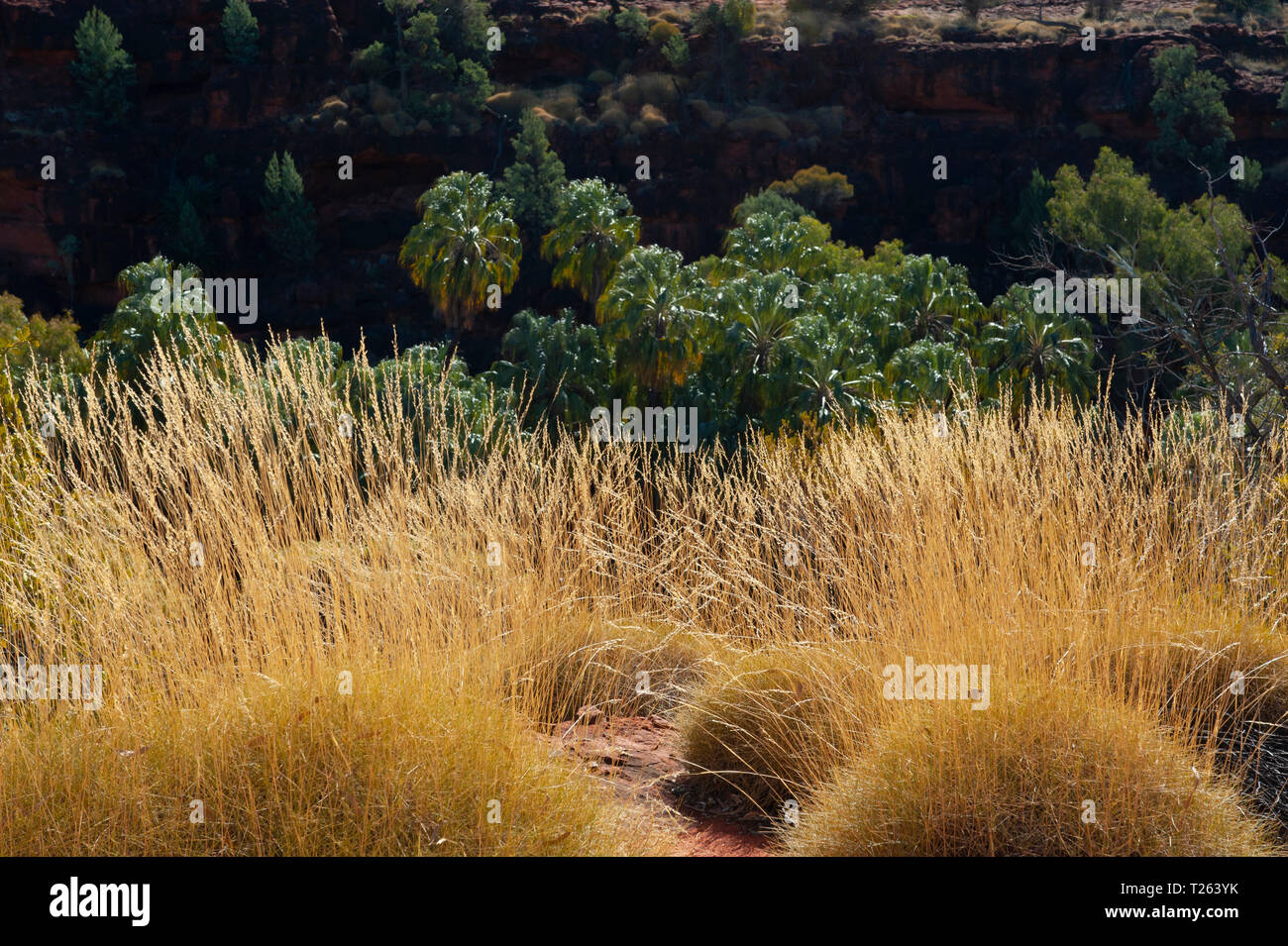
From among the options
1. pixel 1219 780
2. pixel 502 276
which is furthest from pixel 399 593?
pixel 502 276

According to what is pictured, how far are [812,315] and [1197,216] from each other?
68.3 feet

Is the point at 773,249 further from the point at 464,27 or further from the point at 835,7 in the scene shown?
the point at 835,7

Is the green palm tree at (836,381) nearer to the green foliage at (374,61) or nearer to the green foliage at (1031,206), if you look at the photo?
the green foliage at (1031,206)

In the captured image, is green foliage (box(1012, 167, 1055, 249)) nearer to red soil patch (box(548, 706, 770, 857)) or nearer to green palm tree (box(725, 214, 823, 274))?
green palm tree (box(725, 214, 823, 274))

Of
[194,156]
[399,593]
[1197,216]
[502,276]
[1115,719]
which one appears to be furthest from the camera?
[194,156]

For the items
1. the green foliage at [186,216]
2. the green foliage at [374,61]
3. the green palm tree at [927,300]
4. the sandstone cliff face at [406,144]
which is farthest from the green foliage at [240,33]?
the green palm tree at [927,300]

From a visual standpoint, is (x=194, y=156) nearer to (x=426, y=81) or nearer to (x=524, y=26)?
(x=426, y=81)

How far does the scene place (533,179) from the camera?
42.1 m

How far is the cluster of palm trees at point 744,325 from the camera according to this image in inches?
708

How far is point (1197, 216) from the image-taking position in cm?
3316

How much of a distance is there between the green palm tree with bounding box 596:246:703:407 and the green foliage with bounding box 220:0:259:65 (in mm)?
35031

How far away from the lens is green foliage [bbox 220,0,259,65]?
158ft

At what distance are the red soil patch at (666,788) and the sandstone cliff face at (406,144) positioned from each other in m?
37.3

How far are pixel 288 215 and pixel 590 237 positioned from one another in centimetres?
2271
